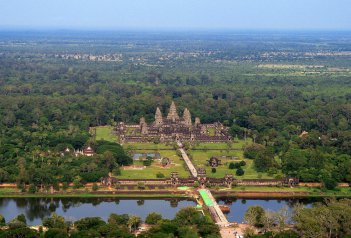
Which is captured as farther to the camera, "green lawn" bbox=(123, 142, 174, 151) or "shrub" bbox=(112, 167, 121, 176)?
"green lawn" bbox=(123, 142, 174, 151)

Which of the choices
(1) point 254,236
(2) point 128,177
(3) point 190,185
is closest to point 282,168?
(3) point 190,185

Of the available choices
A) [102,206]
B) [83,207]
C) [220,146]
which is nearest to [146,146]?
[220,146]

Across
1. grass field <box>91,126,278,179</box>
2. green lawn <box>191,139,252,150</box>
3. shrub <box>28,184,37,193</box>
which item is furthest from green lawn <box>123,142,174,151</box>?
shrub <box>28,184,37,193</box>

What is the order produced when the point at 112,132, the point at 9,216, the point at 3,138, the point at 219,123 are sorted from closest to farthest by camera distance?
1. the point at 9,216
2. the point at 3,138
3. the point at 112,132
4. the point at 219,123

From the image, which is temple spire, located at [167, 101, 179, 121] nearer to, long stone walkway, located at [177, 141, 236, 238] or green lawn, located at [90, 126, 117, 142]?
green lawn, located at [90, 126, 117, 142]

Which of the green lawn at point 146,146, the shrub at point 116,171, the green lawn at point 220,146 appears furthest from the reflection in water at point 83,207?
the green lawn at point 220,146

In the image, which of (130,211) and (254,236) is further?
(130,211)

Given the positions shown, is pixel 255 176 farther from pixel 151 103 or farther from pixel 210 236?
pixel 151 103
